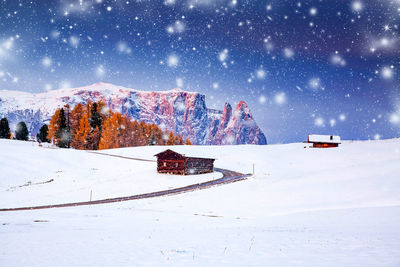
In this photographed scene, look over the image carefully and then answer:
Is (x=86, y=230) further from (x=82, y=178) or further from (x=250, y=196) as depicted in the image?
(x=82, y=178)

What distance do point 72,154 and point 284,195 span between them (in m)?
45.3

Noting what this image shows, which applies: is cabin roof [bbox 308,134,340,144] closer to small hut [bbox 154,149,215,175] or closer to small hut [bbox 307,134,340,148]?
small hut [bbox 307,134,340,148]

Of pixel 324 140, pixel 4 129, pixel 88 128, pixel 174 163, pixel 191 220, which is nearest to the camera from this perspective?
pixel 191 220

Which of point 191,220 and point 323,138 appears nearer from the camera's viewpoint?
point 191,220

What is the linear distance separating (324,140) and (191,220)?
74.3 meters

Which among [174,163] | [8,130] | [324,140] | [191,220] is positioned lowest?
[191,220]

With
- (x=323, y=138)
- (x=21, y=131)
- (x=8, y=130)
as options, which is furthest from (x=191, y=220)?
(x=8, y=130)

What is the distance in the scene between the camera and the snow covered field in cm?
764

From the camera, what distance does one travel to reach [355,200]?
22531mm

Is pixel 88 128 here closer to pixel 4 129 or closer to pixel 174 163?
pixel 4 129

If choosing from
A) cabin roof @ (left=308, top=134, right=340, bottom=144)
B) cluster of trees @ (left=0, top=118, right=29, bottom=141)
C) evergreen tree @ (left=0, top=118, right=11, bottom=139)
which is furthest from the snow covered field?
evergreen tree @ (left=0, top=118, right=11, bottom=139)

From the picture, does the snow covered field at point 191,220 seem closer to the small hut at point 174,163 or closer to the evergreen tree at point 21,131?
the small hut at point 174,163

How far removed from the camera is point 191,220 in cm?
1672

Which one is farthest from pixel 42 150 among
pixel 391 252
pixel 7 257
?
pixel 391 252
